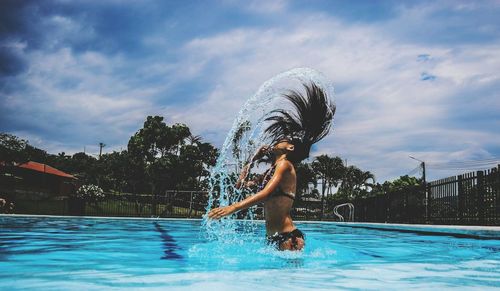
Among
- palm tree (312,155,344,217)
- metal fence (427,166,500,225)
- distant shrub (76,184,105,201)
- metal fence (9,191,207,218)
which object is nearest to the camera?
metal fence (427,166,500,225)

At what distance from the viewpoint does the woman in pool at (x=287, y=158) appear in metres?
4.96

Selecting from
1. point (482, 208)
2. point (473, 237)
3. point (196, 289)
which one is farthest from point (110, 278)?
point (482, 208)

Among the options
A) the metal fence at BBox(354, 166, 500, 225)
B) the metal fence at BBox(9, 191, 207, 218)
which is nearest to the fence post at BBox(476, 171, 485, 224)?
the metal fence at BBox(354, 166, 500, 225)

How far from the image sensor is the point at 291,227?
5273mm

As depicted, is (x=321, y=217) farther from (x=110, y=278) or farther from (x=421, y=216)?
(x=110, y=278)

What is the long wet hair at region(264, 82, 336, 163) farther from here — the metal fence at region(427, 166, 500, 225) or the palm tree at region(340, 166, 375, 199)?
the palm tree at region(340, 166, 375, 199)

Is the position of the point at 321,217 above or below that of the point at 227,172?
below

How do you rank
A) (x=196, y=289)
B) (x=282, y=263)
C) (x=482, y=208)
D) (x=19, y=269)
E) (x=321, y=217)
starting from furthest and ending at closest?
1. (x=321, y=217)
2. (x=482, y=208)
3. (x=282, y=263)
4. (x=19, y=269)
5. (x=196, y=289)

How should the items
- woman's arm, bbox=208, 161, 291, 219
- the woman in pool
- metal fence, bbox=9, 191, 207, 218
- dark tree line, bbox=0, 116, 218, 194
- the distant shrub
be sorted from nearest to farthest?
woman's arm, bbox=208, 161, 291, 219 < the woman in pool < the distant shrub < metal fence, bbox=9, 191, 207, 218 < dark tree line, bbox=0, 116, 218, 194

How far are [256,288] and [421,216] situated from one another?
16721 mm

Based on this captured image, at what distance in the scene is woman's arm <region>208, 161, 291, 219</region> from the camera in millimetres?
3717

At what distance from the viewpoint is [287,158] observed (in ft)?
17.3

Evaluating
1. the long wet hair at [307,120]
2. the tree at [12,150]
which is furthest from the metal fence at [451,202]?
the tree at [12,150]

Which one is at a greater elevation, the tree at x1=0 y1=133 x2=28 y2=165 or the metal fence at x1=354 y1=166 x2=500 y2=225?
the tree at x1=0 y1=133 x2=28 y2=165
